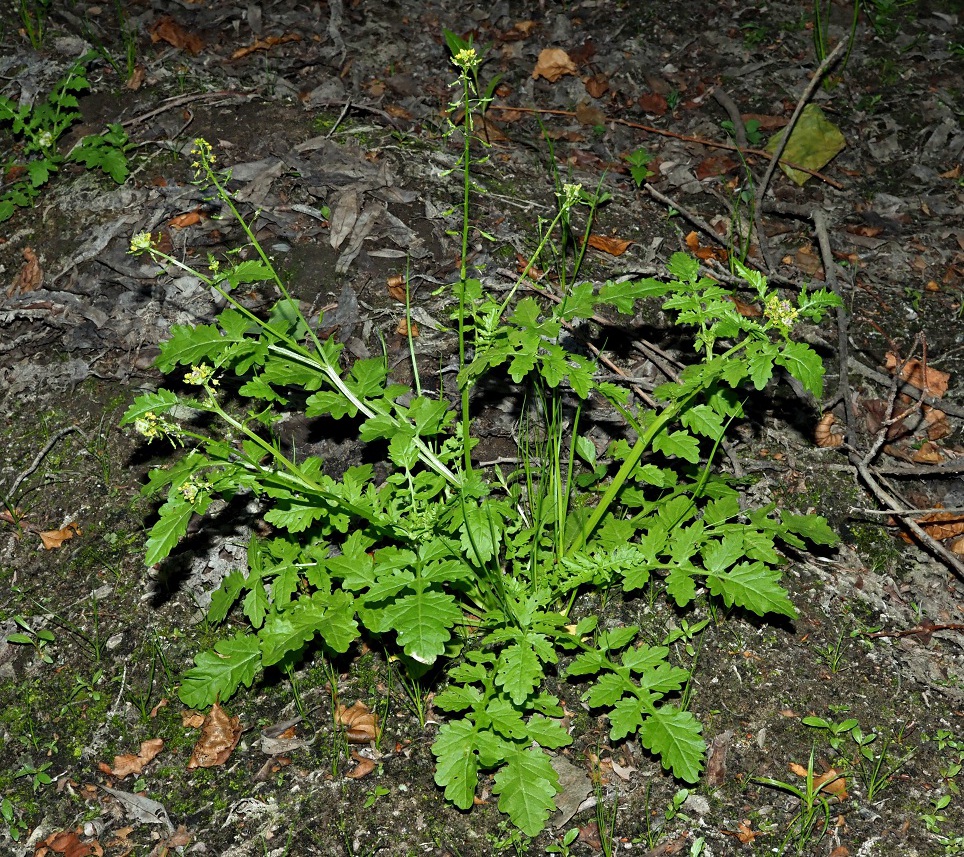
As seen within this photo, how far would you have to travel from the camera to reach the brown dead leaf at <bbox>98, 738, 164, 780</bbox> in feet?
8.73

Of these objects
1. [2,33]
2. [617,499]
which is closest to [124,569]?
[617,499]

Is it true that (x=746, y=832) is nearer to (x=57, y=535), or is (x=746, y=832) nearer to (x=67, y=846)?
(x=67, y=846)

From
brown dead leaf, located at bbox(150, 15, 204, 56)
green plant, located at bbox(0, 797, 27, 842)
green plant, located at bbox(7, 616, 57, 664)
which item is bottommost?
green plant, located at bbox(0, 797, 27, 842)

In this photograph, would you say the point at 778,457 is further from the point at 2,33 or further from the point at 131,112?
the point at 2,33

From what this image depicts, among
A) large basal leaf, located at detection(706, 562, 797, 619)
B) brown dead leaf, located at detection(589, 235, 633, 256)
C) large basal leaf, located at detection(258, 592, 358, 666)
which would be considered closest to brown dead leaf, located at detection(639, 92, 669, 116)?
brown dead leaf, located at detection(589, 235, 633, 256)

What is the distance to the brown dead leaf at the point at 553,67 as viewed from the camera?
524cm

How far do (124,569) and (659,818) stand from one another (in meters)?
1.98

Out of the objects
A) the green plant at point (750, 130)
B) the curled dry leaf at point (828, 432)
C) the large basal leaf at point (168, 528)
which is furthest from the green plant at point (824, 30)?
the large basal leaf at point (168, 528)

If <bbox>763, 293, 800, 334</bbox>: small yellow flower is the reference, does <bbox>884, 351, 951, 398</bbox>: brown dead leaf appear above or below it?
below

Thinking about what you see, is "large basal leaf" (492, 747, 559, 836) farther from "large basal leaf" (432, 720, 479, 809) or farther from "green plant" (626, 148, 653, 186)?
"green plant" (626, 148, 653, 186)

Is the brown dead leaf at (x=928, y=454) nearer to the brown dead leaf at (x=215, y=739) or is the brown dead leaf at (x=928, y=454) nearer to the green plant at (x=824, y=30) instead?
the green plant at (x=824, y=30)

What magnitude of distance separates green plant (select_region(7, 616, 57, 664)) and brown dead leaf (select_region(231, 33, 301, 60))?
11.6ft

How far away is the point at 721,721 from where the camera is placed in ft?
8.93

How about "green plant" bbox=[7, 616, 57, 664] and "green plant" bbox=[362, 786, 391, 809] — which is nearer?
"green plant" bbox=[362, 786, 391, 809]
